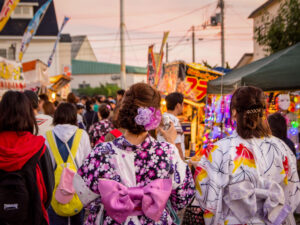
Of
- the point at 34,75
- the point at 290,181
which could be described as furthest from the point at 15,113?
the point at 34,75

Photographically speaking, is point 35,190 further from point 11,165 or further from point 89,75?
point 89,75

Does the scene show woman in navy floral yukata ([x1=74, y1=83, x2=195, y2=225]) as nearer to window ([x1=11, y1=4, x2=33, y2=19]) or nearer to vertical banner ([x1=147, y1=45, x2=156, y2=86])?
vertical banner ([x1=147, y1=45, x2=156, y2=86])

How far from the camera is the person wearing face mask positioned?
6.60 metres

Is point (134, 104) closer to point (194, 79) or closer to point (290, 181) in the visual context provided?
point (290, 181)

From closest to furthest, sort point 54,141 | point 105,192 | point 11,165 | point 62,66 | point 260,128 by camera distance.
A: 1. point 105,192
2. point 11,165
3. point 260,128
4. point 54,141
5. point 62,66

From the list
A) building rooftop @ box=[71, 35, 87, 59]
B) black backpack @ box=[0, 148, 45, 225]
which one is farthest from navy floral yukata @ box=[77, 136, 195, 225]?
building rooftop @ box=[71, 35, 87, 59]

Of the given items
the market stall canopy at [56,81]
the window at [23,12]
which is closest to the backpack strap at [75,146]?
the market stall canopy at [56,81]

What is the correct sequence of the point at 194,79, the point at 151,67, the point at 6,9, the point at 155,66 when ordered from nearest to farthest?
the point at 6,9
the point at 194,79
the point at 155,66
the point at 151,67

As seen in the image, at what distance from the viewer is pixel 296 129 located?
740 cm

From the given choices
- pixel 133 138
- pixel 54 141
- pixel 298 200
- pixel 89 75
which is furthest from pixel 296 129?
pixel 89 75

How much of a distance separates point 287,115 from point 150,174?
242 inches

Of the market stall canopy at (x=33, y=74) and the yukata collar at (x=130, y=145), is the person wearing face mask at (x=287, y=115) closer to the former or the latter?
the yukata collar at (x=130, y=145)

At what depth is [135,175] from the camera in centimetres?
239

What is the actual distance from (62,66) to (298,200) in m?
33.7
